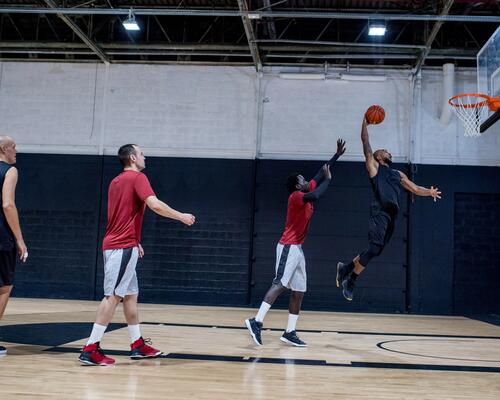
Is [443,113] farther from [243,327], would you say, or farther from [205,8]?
[243,327]

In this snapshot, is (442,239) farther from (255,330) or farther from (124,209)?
(124,209)

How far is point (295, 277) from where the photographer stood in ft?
18.2

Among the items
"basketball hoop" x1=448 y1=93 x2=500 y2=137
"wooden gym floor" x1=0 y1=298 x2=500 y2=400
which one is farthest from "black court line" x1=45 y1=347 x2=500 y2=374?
"basketball hoop" x1=448 y1=93 x2=500 y2=137

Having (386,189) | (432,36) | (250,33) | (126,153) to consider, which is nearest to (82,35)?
(250,33)

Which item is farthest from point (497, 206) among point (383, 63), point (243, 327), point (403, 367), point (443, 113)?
point (403, 367)

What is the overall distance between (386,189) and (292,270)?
1.39 m

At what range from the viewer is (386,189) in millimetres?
5867

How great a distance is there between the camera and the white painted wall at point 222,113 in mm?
11570

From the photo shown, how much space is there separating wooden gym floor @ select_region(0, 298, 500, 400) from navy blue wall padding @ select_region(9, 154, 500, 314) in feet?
11.7

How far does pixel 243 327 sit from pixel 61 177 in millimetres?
6624

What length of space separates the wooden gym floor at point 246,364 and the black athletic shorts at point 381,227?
113cm

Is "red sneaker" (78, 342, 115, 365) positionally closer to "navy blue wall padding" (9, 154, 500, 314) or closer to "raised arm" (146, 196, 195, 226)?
"raised arm" (146, 196, 195, 226)

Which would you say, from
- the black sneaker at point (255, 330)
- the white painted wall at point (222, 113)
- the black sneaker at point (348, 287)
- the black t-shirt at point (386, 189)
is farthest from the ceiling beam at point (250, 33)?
the black sneaker at point (255, 330)

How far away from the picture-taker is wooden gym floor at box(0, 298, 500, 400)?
3.39 meters
